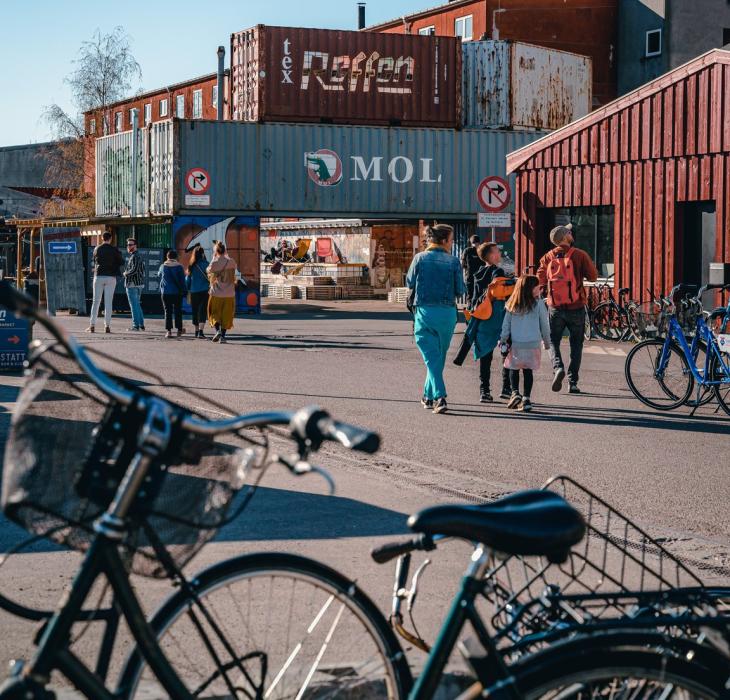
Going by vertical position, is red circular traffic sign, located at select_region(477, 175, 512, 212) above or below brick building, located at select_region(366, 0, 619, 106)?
below

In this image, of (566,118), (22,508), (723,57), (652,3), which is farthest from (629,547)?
(652,3)

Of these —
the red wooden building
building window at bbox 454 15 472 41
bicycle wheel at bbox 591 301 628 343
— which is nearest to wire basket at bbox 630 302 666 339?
the red wooden building

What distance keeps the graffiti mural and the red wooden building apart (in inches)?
421

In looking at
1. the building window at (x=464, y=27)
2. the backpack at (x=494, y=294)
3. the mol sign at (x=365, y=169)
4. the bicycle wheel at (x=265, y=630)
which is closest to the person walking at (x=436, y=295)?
the backpack at (x=494, y=294)

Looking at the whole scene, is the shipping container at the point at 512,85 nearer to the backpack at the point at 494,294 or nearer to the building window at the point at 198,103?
the backpack at the point at 494,294

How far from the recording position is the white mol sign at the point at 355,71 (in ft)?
117

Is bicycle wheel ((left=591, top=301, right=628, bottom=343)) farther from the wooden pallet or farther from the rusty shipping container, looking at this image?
the wooden pallet

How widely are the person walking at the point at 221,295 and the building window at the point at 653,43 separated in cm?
3039

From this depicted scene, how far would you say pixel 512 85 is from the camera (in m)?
38.1

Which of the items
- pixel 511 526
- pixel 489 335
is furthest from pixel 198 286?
pixel 511 526

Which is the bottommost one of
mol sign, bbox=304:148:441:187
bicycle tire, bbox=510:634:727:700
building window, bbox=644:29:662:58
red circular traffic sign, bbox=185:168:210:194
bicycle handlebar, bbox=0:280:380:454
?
bicycle tire, bbox=510:634:727:700

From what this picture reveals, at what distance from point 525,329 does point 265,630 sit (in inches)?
365

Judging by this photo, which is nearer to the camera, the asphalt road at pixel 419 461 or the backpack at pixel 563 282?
the asphalt road at pixel 419 461

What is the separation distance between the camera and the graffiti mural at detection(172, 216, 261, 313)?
111 feet
